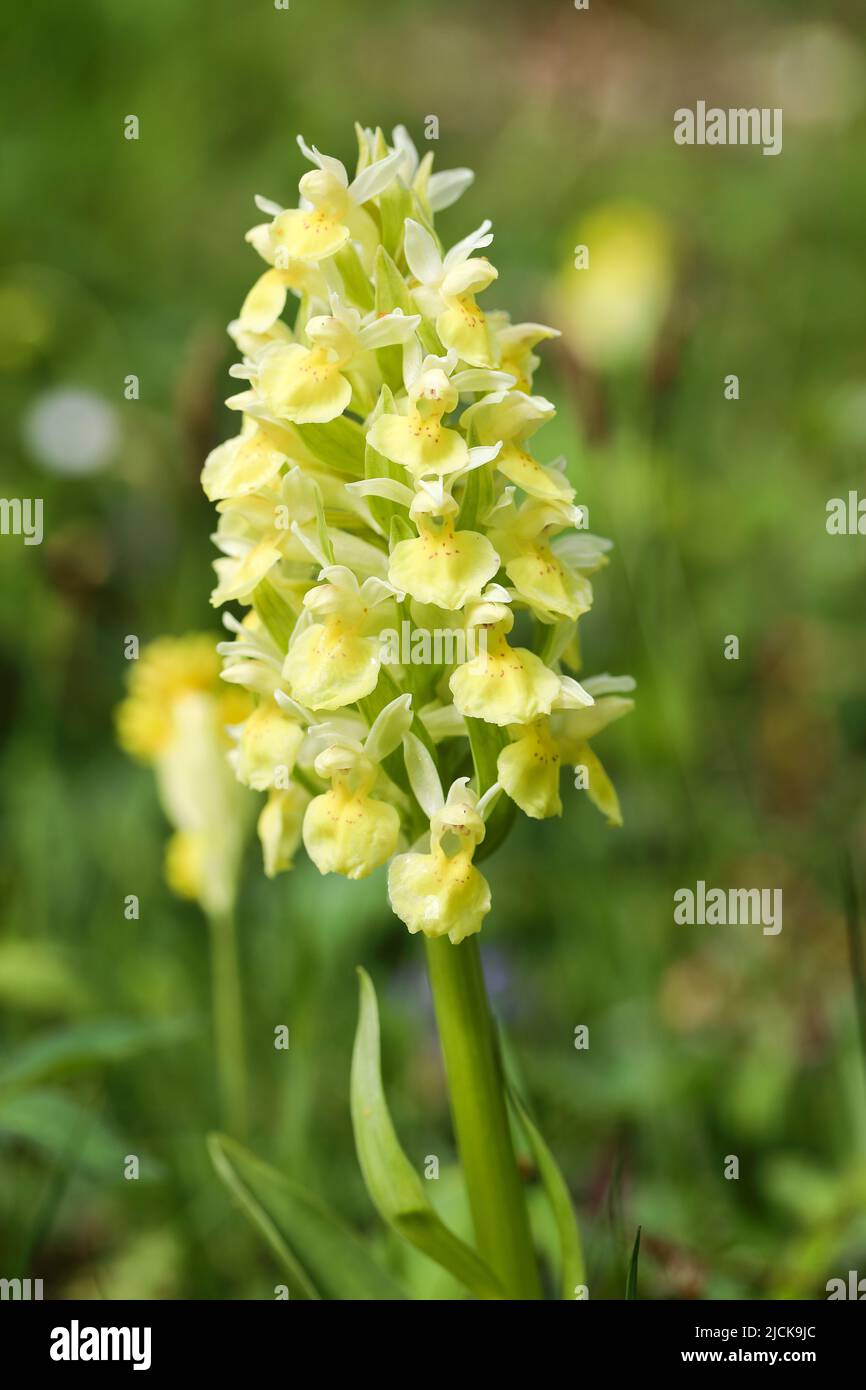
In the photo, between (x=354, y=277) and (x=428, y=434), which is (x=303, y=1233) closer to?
(x=428, y=434)

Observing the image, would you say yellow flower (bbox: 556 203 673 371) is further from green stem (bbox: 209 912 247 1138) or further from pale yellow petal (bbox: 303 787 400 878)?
pale yellow petal (bbox: 303 787 400 878)

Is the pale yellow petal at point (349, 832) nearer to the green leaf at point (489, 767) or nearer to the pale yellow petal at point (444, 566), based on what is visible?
the green leaf at point (489, 767)

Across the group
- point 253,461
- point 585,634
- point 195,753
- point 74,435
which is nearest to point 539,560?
point 253,461

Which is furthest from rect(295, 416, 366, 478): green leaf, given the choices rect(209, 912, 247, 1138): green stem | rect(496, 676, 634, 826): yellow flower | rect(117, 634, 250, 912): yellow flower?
rect(209, 912, 247, 1138): green stem

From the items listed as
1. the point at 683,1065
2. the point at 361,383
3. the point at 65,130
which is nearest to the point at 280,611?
the point at 361,383
